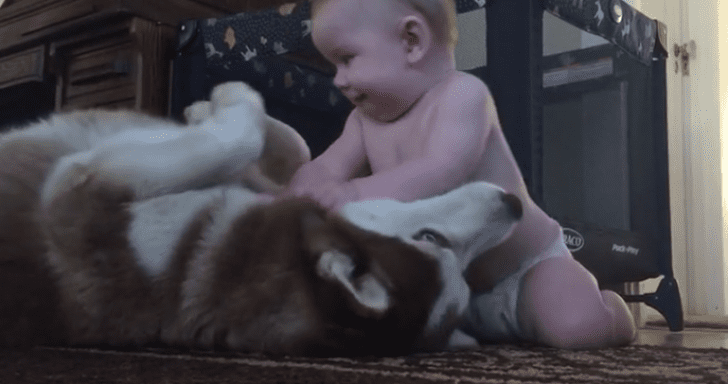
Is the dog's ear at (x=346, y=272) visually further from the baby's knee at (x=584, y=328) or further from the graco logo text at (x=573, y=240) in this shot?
the graco logo text at (x=573, y=240)

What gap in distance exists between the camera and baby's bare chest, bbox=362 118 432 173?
0.96 metres

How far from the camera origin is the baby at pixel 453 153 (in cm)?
89

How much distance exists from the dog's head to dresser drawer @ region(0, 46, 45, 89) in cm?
118

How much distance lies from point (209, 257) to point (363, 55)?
13.9 inches

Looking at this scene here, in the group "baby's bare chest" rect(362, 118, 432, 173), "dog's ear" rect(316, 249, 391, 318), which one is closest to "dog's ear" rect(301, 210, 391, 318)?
"dog's ear" rect(316, 249, 391, 318)

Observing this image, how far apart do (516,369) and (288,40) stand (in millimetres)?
992

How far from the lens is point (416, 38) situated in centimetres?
95

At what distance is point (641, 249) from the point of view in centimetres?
176

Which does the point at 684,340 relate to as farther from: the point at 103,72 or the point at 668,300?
the point at 103,72

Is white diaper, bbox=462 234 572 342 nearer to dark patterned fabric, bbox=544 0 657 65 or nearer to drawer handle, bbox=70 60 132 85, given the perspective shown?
dark patterned fabric, bbox=544 0 657 65

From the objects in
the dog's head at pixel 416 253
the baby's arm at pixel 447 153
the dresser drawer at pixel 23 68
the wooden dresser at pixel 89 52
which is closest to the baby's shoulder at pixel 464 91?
the baby's arm at pixel 447 153

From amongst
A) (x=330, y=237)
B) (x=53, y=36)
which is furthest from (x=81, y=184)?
(x=53, y=36)

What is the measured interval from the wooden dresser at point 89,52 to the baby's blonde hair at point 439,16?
661 mm

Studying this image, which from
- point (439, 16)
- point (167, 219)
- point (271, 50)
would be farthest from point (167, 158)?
point (271, 50)
